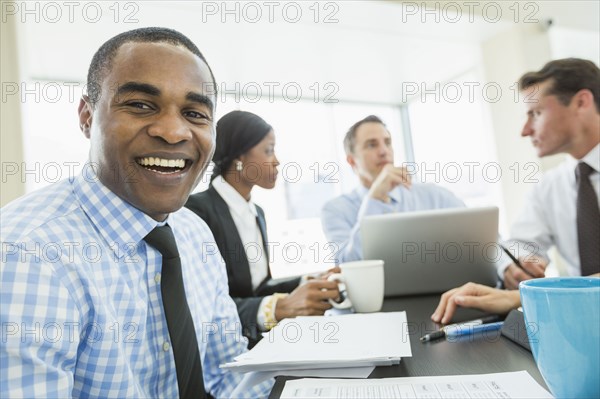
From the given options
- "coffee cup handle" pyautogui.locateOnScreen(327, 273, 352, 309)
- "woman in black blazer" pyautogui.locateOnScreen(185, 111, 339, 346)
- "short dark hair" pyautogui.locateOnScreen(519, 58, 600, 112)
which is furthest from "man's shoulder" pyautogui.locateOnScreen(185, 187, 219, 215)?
"short dark hair" pyautogui.locateOnScreen(519, 58, 600, 112)

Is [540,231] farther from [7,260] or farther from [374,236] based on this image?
[7,260]

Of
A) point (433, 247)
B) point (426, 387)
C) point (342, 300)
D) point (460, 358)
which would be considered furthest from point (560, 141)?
point (426, 387)

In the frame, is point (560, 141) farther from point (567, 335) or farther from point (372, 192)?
point (567, 335)

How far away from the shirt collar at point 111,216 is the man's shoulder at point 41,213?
0.02 m

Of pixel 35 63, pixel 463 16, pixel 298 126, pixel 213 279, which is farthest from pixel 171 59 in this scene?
pixel 298 126

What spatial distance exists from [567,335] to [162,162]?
67cm

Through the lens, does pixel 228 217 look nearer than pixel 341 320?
No

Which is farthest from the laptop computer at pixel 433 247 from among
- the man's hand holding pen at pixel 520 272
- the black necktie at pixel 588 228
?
the black necktie at pixel 588 228

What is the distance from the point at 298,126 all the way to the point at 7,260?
477 cm

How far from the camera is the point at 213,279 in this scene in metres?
0.95

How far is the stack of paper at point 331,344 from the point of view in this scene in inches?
21.5

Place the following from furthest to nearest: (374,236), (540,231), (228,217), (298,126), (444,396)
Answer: (298,126) → (540,231) → (228,217) → (374,236) → (444,396)

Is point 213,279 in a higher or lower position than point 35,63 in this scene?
lower

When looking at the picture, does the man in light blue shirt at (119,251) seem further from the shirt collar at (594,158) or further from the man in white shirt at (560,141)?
the shirt collar at (594,158)
